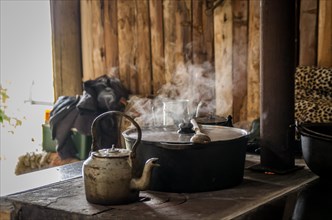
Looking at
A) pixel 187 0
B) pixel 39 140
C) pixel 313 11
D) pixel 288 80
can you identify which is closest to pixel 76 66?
pixel 39 140

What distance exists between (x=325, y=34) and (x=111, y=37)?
2.45 metres

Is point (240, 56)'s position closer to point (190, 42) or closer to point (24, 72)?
point (190, 42)

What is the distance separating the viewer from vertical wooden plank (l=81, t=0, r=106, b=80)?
5.70 m

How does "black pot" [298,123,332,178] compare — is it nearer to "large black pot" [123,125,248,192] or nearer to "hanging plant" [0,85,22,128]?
"large black pot" [123,125,248,192]

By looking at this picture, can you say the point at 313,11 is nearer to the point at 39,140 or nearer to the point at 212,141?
the point at 212,141

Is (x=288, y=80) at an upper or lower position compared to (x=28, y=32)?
lower

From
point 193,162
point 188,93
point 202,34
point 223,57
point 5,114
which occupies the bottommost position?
point 5,114

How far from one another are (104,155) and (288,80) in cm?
122

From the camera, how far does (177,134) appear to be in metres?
2.74

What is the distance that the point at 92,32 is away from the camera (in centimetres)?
580

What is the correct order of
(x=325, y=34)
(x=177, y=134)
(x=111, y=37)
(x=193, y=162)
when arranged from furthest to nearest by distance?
Answer: (x=111, y=37) < (x=325, y=34) < (x=177, y=134) < (x=193, y=162)

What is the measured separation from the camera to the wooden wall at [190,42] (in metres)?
4.23

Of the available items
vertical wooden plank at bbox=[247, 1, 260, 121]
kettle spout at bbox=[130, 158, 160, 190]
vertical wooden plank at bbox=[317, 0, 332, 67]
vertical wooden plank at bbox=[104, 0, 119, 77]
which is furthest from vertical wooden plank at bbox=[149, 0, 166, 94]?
kettle spout at bbox=[130, 158, 160, 190]

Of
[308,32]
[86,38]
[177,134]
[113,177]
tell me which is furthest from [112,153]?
[86,38]
